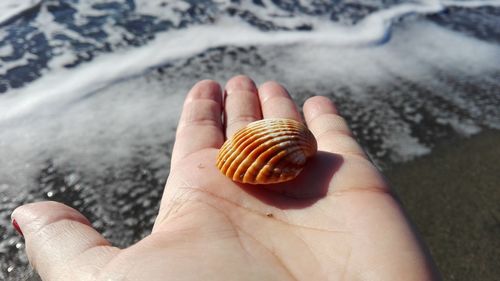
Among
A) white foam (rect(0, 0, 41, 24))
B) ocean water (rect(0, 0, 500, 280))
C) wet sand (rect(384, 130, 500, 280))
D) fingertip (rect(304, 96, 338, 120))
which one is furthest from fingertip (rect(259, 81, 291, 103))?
white foam (rect(0, 0, 41, 24))

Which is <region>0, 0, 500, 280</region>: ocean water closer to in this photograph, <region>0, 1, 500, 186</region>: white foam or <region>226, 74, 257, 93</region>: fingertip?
<region>0, 1, 500, 186</region>: white foam

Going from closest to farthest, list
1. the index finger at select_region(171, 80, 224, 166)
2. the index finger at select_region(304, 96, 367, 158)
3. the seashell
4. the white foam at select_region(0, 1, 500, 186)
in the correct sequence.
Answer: the seashell
the index finger at select_region(304, 96, 367, 158)
the index finger at select_region(171, 80, 224, 166)
the white foam at select_region(0, 1, 500, 186)

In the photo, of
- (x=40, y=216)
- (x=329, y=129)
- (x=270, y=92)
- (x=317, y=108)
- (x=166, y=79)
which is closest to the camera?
(x=40, y=216)

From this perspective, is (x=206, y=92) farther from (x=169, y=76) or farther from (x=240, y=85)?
(x=169, y=76)

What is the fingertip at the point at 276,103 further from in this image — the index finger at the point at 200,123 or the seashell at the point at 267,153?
the seashell at the point at 267,153

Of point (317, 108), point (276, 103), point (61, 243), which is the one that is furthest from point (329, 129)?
point (61, 243)

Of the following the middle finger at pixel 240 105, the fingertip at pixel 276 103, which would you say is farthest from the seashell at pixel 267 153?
the fingertip at pixel 276 103
